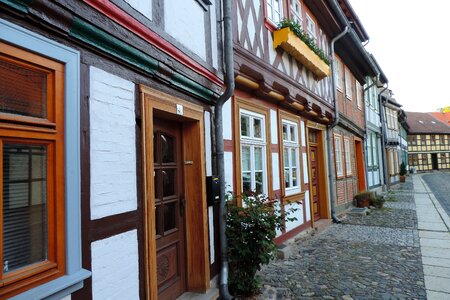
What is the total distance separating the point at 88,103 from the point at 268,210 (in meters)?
2.53

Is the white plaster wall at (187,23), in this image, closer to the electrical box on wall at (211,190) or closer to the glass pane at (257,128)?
the electrical box on wall at (211,190)

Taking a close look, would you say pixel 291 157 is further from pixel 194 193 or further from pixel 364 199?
pixel 364 199

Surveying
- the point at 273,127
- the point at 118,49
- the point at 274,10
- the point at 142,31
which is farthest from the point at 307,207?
the point at 118,49

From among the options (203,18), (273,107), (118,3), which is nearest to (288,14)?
(273,107)

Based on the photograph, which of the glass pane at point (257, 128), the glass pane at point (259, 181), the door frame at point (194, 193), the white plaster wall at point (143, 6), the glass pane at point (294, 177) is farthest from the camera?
the glass pane at point (294, 177)

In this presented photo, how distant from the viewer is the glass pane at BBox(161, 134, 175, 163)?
3.46 m

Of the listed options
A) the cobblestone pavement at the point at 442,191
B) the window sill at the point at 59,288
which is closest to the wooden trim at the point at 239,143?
the window sill at the point at 59,288

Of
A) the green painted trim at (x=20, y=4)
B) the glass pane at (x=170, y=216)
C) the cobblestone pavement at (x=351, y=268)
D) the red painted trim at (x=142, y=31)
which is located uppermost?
the red painted trim at (x=142, y=31)

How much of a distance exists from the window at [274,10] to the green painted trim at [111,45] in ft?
12.2

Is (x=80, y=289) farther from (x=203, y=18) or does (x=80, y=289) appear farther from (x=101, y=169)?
(x=203, y=18)

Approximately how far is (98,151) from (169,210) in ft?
4.72

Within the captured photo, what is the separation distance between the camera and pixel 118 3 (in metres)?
2.48

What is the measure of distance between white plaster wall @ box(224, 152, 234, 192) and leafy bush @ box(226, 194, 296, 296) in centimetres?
67

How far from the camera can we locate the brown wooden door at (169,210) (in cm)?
326
